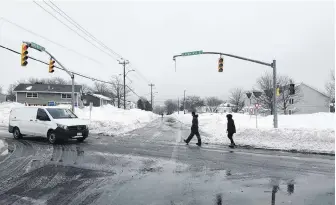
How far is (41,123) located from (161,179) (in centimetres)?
974

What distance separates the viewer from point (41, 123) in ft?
48.2

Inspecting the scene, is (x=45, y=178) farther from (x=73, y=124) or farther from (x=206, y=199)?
(x=73, y=124)

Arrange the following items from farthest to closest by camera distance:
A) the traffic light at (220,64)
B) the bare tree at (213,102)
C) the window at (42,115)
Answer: the bare tree at (213,102)
the traffic light at (220,64)
the window at (42,115)

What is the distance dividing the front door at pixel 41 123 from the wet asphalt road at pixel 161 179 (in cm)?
326

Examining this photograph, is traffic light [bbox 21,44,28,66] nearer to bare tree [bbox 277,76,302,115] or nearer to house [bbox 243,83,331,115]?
bare tree [bbox 277,76,302,115]

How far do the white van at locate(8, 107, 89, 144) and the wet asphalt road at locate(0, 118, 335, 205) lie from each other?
2.74 m

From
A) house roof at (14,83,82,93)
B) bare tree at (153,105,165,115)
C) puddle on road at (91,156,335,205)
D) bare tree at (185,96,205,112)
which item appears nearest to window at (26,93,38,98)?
house roof at (14,83,82,93)

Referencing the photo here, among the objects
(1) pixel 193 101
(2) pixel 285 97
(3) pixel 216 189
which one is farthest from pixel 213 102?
(3) pixel 216 189

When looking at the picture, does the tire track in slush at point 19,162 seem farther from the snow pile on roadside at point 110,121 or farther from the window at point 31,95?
the window at point 31,95

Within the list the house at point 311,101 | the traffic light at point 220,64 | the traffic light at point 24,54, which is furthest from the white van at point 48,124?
the house at point 311,101

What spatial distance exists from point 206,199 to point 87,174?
3.53m

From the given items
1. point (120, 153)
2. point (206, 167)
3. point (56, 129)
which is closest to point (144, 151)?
point (120, 153)

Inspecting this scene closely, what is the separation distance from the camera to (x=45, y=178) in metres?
7.23

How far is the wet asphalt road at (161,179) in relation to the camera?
570 cm
